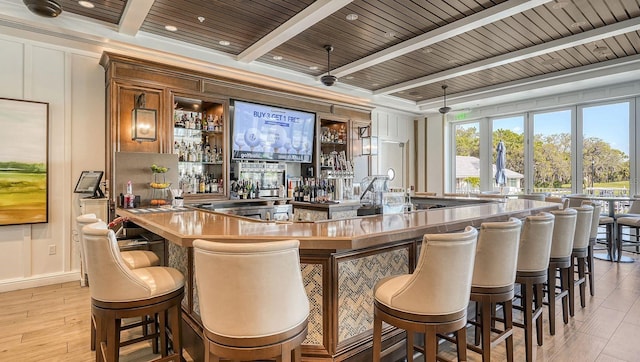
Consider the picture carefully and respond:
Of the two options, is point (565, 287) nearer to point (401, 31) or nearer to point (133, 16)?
point (401, 31)

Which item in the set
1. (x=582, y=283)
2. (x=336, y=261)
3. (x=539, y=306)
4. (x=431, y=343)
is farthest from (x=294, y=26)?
(x=582, y=283)

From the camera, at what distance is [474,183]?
8727mm

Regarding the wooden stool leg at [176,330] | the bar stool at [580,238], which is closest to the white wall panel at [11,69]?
the wooden stool leg at [176,330]

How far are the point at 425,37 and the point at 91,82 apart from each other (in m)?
4.47

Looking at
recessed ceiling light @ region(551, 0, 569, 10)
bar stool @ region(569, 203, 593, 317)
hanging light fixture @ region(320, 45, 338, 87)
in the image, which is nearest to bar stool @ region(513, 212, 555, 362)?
bar stool @ region(569, 203, 593, 317)

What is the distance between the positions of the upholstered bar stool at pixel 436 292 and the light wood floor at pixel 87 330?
1095 millimetres

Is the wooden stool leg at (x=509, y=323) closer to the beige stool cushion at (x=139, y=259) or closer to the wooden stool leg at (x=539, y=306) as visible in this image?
the wooden stool leg at (x=539, y=306)

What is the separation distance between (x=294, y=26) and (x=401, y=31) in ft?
4.63

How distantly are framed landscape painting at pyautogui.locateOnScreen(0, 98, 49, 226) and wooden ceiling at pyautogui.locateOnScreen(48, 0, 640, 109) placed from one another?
4.51 ft

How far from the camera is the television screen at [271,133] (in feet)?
17.8

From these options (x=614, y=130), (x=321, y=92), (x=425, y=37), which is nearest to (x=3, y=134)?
(x=321, y=92)

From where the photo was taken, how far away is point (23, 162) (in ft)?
13.5

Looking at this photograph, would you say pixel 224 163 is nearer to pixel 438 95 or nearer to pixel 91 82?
pixel 91 82

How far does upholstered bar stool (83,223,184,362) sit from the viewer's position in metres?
1.85
